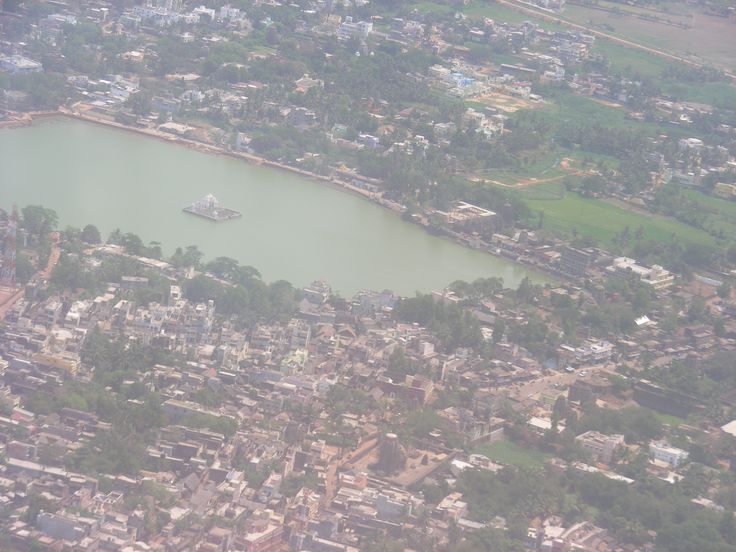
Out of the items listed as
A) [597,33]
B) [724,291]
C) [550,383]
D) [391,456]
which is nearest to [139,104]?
[724,291]

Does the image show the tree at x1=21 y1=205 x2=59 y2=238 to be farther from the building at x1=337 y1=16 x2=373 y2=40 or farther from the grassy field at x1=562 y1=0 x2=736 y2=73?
the grassy field at x1=562 y1=0 x2=736 y2=73

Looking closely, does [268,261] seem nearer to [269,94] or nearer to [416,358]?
[416,358]

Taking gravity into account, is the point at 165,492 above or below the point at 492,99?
above

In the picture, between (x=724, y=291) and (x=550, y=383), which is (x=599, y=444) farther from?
(x=724, y=291)

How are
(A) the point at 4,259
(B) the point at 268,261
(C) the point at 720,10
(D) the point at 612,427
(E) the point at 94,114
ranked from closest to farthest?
(D) the point at 612,427, (A) the point at 4,259, (B) the point at 268,261, (E) the point at 94,114, (C) the point at 720,10

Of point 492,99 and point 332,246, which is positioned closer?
point 332,246

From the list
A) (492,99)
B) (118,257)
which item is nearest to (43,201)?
(118,257)

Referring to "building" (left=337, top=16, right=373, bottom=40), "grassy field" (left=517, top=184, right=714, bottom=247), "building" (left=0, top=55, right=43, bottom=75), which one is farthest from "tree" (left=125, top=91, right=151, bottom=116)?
"building" (left=337, top=16, right=373, bottom=40)

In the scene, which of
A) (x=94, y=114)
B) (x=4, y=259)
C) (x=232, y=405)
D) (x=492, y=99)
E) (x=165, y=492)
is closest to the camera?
(x=165, y=492)
